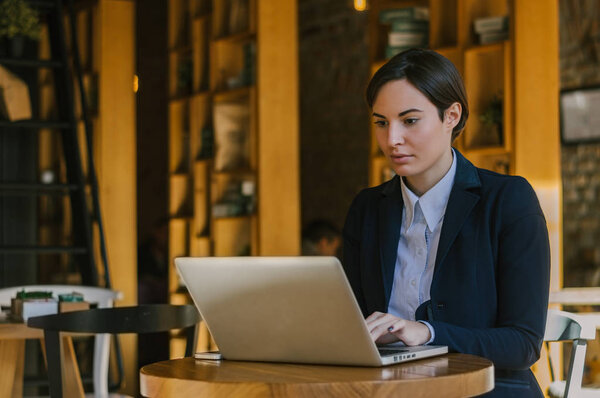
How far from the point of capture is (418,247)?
1.95m

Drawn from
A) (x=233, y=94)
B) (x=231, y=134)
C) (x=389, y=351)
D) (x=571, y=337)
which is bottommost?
(x=571, y=337)

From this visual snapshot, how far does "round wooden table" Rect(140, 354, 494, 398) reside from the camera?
4.46ft

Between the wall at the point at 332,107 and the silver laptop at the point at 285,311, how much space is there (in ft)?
23.4

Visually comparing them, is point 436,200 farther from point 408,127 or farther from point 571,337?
point 571,337

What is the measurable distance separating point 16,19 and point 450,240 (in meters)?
4.10

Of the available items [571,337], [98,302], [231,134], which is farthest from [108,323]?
[231,134]

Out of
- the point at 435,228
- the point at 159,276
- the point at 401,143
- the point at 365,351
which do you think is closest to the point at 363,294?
the point at 435,228

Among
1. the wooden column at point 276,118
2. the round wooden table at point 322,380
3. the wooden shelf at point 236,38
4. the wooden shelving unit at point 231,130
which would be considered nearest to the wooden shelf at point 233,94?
the wooden shelving unit at point 231,130

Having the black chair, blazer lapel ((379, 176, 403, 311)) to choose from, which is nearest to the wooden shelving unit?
the black chair

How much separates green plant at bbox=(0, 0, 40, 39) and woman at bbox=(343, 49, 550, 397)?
3.87 metres

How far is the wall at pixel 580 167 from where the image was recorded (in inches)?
274

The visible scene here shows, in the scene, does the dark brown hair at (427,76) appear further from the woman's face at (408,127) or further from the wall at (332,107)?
the wall at (332,107)

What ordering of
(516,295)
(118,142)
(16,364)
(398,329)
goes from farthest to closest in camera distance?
(118,142) < (16,364) < (516,295) < (398,329)

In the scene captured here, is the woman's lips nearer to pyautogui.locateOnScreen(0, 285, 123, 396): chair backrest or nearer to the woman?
the woman
